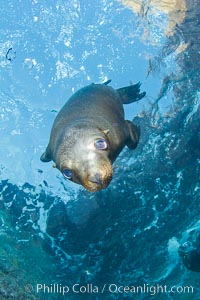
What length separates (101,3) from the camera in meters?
7.95

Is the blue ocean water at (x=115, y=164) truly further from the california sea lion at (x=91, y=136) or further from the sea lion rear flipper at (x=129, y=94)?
the california sea lion at (x=91, y=136)

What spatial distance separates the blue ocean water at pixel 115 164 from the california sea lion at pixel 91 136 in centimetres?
325

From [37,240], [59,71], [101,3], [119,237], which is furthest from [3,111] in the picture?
[119,237]

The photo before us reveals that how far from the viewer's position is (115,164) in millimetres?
11125

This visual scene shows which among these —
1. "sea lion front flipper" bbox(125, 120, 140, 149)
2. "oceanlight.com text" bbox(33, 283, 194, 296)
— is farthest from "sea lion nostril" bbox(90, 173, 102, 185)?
"oceanlight.com text" bbox(33, 283, 194, 296)

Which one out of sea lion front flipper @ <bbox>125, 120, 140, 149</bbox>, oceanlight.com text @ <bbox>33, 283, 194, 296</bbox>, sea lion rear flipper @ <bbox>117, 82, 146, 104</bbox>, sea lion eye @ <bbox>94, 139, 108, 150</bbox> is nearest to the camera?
sea lion eye @ <bbox>94, 139, 108, 150</bbox>

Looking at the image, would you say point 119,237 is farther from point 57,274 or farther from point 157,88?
point 157,88

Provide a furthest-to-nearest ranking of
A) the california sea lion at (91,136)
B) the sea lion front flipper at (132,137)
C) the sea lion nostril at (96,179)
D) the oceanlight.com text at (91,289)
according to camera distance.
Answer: the oceanlight.com text at (91,289) → the sea lion front flipper at (132,137) → the california sea lion at (91,136) → the sea lion nostril at (96,179)

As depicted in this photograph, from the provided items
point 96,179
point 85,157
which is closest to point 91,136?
point 85,157

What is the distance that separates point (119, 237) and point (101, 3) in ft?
34.1

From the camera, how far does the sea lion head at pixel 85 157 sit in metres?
3.35

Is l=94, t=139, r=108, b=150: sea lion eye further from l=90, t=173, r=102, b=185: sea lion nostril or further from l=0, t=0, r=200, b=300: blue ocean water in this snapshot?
l=0, t=0, r=200, b=300: blue ocean water

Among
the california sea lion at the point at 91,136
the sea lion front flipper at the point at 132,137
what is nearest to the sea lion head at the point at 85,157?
the california sea lion at the point at 91,136

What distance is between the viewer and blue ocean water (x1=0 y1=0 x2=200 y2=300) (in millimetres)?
8234
